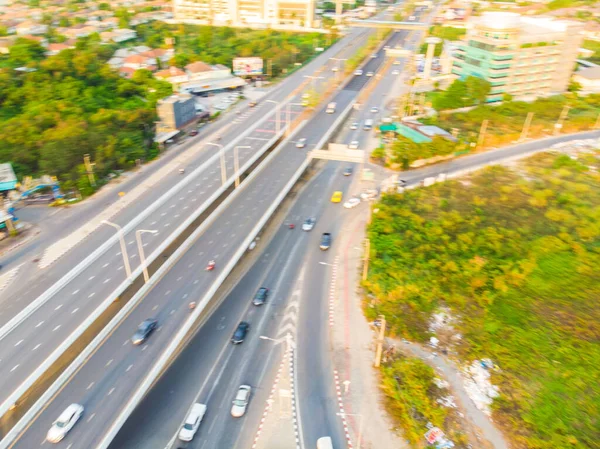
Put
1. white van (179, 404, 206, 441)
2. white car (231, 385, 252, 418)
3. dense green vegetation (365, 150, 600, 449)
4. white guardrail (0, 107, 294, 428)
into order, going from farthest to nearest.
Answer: dense green vegetation (365, 150, 600, 449) → white car (231, 385, 252, 418) → white van (179, 404, 206, 441) → white guardrail (0, 107, 294, 428)

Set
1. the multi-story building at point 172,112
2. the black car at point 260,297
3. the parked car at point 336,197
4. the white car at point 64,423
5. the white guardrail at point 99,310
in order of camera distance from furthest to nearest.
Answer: the multi-story building at point 172,112 < the parked car at point 336,197 < the black car at point 260,297 < the white guardrail at point 99,310 < the white car at point 64,423

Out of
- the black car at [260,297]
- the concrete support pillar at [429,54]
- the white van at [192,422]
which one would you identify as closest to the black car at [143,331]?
the white van at [192,422]

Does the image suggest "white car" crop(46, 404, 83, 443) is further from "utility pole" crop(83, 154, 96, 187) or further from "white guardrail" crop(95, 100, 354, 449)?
"utility pole" crop(83, 154, 96, 187)

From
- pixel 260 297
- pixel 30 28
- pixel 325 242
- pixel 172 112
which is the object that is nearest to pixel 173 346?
pixel 260 297

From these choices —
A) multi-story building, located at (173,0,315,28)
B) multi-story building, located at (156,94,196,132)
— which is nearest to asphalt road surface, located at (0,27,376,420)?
multi-story building, located at (156,94,196,132)

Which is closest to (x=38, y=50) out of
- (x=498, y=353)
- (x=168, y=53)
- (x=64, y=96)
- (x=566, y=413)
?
(x=64, y=96)

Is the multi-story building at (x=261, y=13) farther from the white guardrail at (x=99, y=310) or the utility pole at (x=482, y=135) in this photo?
the white guardrail at (x=99, y=310)
